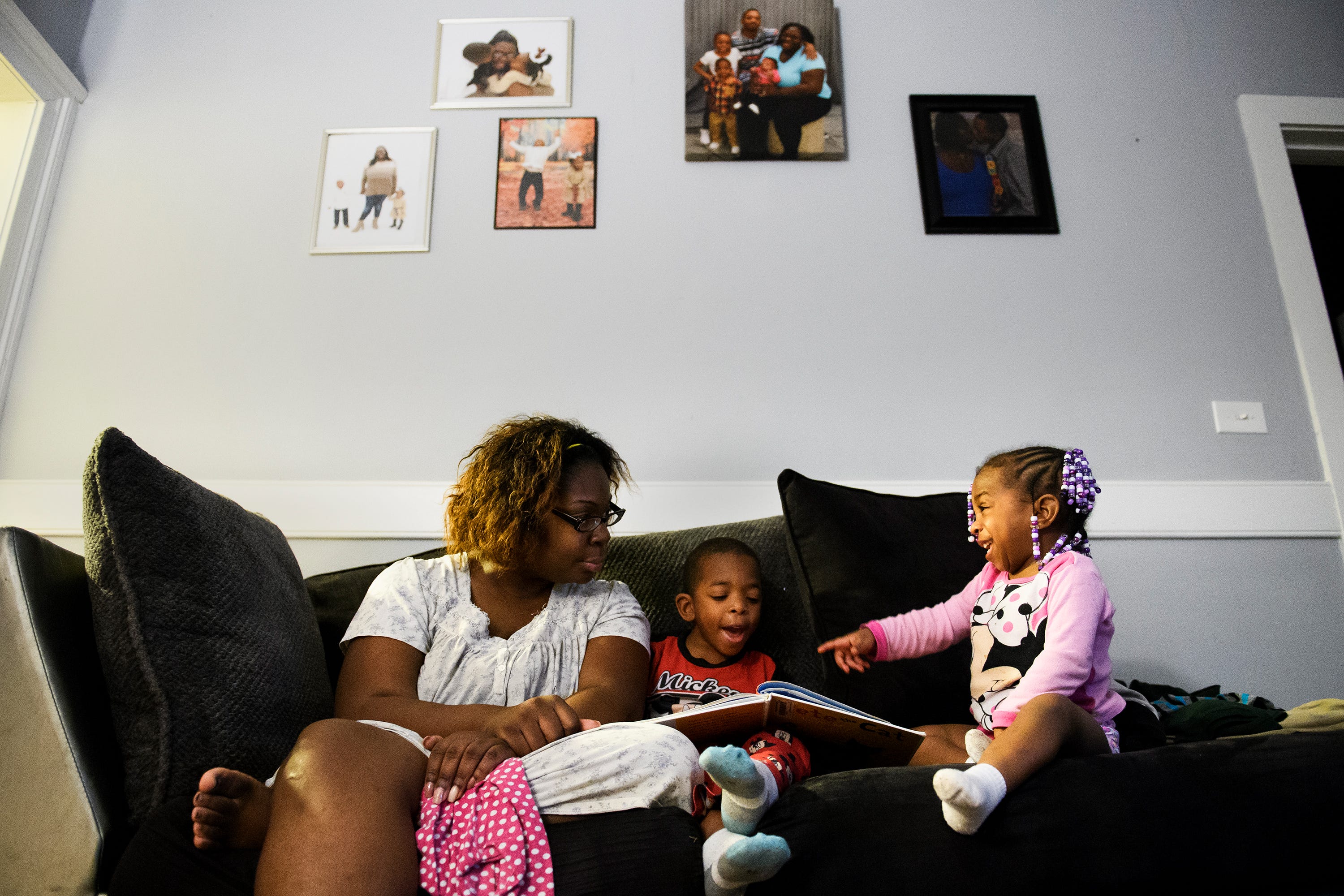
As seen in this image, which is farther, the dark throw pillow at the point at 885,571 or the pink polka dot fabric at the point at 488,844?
the dark throw pillow at the point at 885,571

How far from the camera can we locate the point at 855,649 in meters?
1.45

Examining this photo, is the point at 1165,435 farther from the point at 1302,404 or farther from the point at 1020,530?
the point at 1020,530

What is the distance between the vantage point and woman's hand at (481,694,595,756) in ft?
3.42

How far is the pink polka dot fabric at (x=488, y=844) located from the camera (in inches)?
33.6

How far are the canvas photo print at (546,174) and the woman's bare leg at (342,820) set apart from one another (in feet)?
5.16

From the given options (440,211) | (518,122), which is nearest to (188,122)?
(440,211)

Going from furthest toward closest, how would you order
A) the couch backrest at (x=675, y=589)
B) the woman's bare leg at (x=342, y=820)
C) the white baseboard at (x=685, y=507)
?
the white baseboard at (x=685, y=507), the couch backrest at (x=675, y=589), the woman's bare leg at (x=342, y=820)

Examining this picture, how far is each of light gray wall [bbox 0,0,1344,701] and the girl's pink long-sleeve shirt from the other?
0.64 m

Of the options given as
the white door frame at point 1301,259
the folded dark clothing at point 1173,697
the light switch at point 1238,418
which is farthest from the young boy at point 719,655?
the white door frame at point 1301,259

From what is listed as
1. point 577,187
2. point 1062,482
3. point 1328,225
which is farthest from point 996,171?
point 1328,225

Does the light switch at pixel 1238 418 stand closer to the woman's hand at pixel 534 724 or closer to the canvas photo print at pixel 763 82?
the canvas photo print at pixel 763 82

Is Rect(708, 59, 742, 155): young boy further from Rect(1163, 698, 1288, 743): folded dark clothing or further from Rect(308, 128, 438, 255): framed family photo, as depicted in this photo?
Rect(1163, 698, 1288, 743): folded dark clothing

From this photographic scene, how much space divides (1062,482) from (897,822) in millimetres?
706

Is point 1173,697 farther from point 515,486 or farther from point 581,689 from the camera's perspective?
point 515,486
